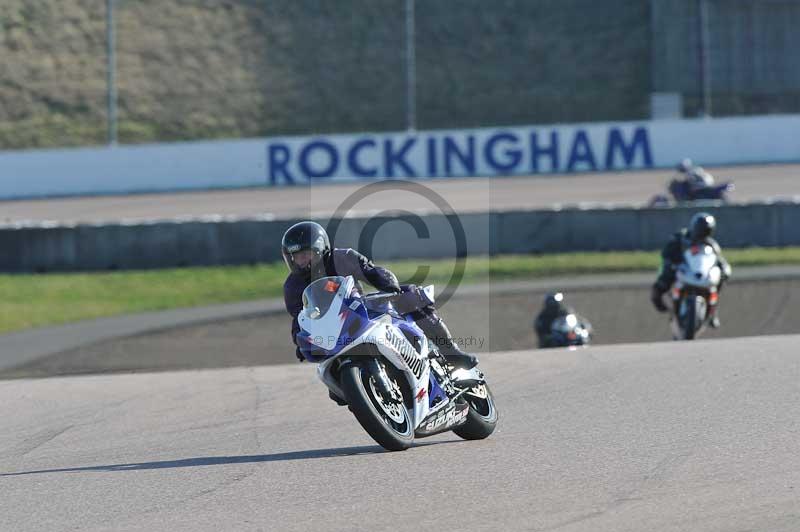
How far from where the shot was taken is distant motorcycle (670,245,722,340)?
524 inches

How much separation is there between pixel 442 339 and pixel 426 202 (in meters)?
23.0

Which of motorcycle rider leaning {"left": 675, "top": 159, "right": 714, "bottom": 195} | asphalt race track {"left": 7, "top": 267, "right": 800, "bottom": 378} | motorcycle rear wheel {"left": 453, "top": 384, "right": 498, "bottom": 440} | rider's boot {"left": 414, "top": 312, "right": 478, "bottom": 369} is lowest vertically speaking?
asphalt race track {"left": 7, "top": 267, "right": 800, "bottom": 378}

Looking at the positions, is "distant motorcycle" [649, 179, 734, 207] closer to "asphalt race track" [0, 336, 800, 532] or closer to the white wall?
the white wall

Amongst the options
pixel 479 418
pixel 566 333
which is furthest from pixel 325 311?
pixel 566 333

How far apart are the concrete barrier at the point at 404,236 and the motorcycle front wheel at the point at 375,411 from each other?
1421cm

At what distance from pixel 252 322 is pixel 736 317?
6.50 metres

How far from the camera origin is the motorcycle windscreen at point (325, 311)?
22.3ft

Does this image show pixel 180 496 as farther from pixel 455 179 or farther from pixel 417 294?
pixel 455 179

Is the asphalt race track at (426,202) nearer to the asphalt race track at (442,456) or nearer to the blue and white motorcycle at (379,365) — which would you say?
the asphalt race track at (442,456)

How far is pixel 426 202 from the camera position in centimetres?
3045

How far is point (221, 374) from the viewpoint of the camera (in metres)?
11.1

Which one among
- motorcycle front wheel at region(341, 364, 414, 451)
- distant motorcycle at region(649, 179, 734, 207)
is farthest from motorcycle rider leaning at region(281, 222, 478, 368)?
distant motorcycle at region(649, 179, 734, 207)

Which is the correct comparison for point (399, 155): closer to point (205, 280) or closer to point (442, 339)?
point (205, 280)

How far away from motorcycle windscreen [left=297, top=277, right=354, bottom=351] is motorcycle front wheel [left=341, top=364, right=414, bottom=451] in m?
0.19
